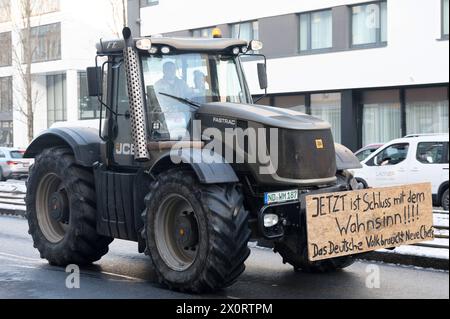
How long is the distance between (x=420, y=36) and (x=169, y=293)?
1978cm

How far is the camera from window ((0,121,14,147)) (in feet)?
161

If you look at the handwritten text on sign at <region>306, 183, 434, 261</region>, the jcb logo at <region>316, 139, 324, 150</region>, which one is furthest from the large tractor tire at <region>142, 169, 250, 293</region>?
the jcb logo at <region>316, 139, 324, 150</region>

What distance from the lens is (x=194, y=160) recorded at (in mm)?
7066

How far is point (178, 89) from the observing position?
7.95m

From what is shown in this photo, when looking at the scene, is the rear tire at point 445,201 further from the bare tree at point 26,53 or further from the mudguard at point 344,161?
the bare tree at point 26,53

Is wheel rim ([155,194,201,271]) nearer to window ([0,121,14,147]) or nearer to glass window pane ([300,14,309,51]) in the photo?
glass window pane ([300,14,309,51])

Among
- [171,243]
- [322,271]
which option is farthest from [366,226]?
[171,243]

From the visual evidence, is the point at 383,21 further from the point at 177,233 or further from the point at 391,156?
the point at 177,233

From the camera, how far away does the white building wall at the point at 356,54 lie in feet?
80.9

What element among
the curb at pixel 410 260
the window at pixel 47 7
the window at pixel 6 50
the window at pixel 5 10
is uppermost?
the window at pixel 47 7

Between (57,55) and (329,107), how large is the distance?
22.7 m

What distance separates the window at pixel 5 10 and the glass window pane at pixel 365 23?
22777 mm

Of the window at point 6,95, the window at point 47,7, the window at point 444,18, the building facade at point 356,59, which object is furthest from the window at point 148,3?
the window at point 6,95
